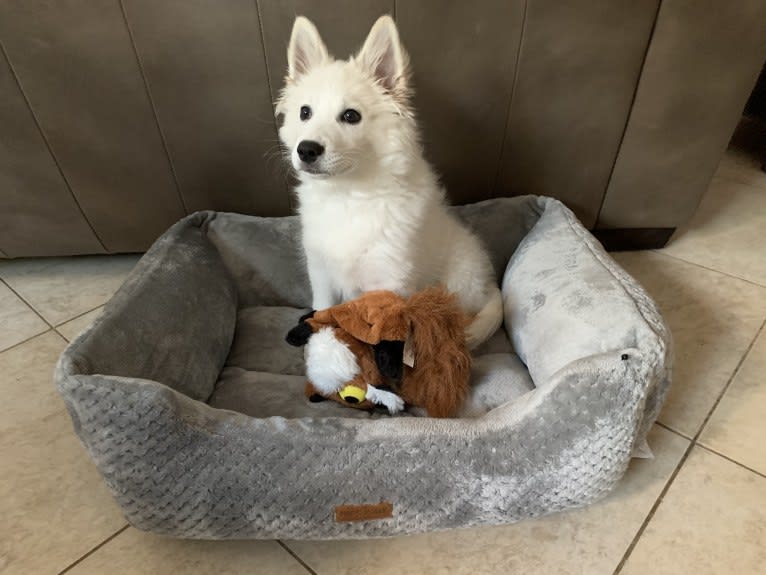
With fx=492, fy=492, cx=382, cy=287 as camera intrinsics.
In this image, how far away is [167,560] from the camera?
1056 millimetres

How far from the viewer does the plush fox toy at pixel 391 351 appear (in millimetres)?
1089

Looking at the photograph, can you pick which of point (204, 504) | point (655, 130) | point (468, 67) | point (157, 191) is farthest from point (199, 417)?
point (655, 130)

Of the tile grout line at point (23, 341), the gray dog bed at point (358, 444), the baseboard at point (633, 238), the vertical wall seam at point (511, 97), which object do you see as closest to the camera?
the gray dog bed at point (358, 444)

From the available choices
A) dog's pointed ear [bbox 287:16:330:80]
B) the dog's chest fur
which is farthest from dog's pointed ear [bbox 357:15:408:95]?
the dog's chest fur

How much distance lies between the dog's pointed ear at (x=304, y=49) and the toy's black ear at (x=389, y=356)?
29.8 inches

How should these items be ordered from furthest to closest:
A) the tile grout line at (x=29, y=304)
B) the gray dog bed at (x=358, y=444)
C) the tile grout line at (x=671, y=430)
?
the tile grout line at (x=29, y=304) → the tile grout line at (x=671, y=430) → the gray dog bed at (x=358, y=444)

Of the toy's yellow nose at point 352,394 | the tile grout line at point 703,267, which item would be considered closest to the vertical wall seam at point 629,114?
the tile grout line at point 703,267

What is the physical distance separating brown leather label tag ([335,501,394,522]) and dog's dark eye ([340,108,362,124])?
0.88 metres

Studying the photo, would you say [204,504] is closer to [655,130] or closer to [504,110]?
[504,110]

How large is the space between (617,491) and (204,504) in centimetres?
93

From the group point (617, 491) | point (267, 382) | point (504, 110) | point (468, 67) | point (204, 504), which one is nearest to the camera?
point (204, 504)

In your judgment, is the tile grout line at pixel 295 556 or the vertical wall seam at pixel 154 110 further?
the vertical wall seam at pixel 154 110

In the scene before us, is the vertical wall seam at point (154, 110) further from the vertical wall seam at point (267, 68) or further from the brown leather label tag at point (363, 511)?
the brown leather label tag at point (363, 511)

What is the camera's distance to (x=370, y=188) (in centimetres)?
129
